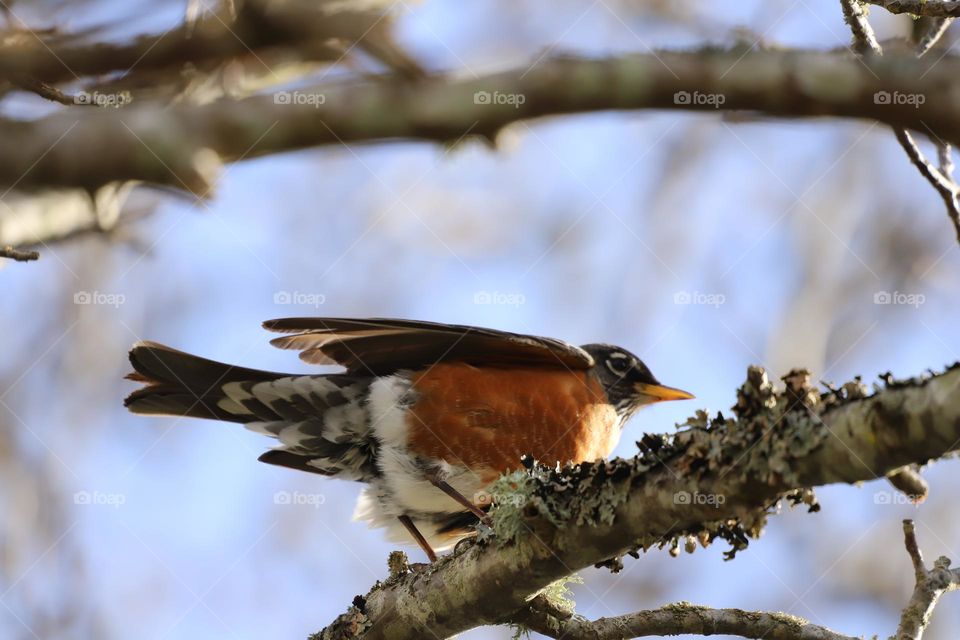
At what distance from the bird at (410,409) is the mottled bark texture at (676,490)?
1.01 metres

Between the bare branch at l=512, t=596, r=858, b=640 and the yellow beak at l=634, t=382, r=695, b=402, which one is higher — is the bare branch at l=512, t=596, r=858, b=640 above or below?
below

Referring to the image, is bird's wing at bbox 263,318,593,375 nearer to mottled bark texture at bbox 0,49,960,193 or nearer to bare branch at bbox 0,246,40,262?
mottled bark texture at bbox 0,49,960,193

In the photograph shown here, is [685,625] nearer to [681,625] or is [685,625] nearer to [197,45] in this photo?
[681,625]

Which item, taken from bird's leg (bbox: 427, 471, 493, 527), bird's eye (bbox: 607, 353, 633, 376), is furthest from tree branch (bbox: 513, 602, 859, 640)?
bird's eye (bbox: 607, 353, 633, 376)

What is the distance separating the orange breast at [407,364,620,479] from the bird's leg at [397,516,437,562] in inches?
15.6

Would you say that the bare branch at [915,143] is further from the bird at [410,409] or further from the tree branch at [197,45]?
the bird at [410,409]

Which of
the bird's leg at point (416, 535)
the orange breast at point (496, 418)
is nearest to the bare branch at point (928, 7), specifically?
the orange breast at point (496, 418)

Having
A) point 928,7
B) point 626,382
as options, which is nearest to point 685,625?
point 928,7

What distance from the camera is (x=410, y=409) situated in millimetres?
4219

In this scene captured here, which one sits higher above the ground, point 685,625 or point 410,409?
point 410,409

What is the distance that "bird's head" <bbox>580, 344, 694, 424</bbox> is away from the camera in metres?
5.00

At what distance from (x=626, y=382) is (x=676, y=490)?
2.86m

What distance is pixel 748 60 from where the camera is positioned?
332cm

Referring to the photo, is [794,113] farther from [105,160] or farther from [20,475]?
[20,475]
